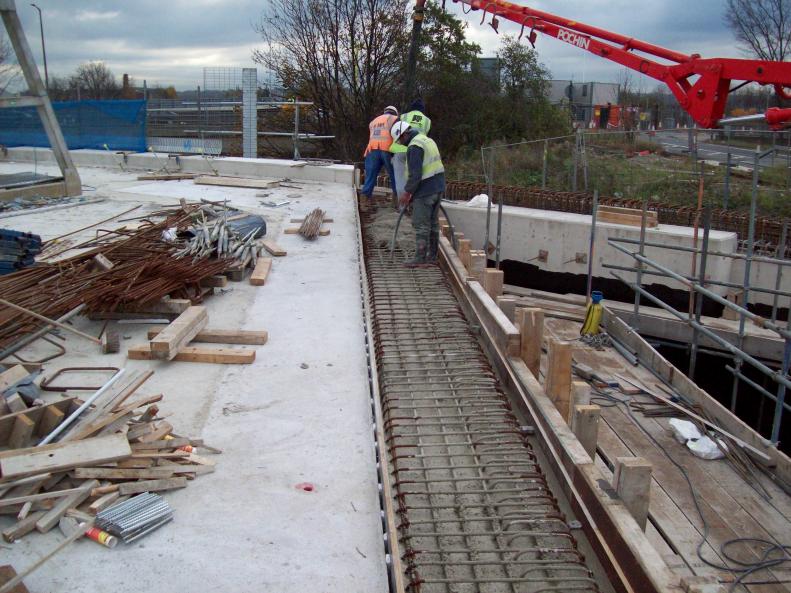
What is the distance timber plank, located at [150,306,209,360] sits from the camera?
6.02 metres

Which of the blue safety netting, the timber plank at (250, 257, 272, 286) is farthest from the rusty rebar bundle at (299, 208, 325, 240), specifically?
the blue safety netting

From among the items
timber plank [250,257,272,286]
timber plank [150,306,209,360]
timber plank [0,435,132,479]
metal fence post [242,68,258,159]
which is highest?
metal fence post [242,68,258,159]

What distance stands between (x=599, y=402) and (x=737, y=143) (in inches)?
938

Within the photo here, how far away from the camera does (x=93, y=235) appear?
980 cm

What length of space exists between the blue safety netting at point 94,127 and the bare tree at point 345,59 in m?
8.11

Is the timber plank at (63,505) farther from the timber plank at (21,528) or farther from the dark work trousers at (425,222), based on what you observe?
the dark work trousers at (425,222)

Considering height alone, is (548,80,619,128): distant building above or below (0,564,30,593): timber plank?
above

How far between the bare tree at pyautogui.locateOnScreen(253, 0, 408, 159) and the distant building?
947 centimetres

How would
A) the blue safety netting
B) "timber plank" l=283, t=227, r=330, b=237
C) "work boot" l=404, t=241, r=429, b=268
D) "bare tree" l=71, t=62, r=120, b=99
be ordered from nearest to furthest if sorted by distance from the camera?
"work boot" l=404, t=241, r=429, b=268
"timber plank" l=283, t=227, r=330, b=237
the blue safety netting
"bare tree" l=71, t=62, r=120, b=99

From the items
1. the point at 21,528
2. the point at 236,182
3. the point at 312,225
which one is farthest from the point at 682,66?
the point at 21,528

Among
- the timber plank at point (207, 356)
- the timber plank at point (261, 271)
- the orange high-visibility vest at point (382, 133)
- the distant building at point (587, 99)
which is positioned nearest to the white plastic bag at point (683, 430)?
the timber plank at point (207, 356)

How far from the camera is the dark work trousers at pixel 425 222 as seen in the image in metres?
9.34

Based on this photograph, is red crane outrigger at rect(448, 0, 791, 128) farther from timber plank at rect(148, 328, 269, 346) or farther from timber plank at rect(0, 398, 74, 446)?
timber plank at rect(0, 398, 74, 446)

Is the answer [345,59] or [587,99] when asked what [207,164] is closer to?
[345,59]
